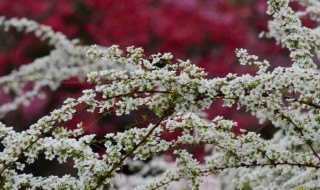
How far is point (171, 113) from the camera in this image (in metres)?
2.72

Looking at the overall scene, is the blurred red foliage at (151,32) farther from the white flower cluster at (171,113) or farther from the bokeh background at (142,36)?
the white flower cluster at (171,113)

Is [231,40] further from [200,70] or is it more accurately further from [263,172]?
[200,70]

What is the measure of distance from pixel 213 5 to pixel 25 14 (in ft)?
11.0

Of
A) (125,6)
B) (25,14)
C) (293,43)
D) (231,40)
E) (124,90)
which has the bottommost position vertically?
(124,90)

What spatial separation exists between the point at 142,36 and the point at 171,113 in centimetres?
652

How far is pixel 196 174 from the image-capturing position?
3.11 meters

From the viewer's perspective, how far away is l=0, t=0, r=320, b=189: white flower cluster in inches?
104

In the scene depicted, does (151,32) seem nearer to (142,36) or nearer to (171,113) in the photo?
(142,36)

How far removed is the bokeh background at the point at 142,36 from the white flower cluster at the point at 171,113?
5.69 metres

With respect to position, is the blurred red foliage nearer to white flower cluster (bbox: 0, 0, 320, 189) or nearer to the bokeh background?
the bokeh background

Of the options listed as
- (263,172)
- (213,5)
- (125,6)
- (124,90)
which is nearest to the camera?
(124,90)

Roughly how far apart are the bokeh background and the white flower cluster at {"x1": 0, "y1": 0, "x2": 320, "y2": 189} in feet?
18.7

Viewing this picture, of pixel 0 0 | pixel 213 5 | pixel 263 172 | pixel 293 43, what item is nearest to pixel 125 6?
pixel 213 5

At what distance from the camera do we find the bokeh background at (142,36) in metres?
9.26
